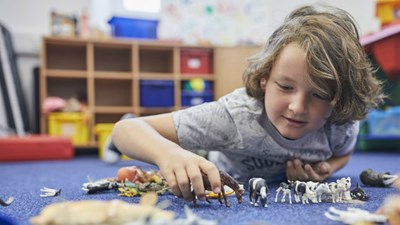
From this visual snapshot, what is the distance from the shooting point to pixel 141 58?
8.14ft

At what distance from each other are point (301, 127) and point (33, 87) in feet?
6.52

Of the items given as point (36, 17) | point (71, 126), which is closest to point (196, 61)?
point (71, 126)

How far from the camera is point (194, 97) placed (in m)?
2.33

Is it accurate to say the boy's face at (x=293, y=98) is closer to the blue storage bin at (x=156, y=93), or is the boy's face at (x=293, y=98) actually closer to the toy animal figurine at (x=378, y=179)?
the toy animal figurine at (x=378, y=179)

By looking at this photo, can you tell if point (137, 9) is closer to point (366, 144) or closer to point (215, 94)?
point (215, 94)

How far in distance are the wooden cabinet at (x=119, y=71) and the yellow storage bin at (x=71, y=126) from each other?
0.04 metres

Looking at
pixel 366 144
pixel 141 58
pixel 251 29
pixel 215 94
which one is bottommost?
pixel 366 144

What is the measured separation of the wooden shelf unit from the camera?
2195mm

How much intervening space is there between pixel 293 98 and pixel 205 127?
0.20 meters

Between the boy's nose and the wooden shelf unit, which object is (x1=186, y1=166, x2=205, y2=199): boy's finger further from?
the wooden shelf unit

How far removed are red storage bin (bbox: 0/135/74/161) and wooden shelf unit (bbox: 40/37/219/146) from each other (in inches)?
9.1

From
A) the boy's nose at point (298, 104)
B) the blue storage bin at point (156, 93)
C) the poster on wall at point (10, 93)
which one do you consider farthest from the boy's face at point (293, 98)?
the poster on wall at point (10, 93)

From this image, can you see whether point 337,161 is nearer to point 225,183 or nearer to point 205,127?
→ point 205,127

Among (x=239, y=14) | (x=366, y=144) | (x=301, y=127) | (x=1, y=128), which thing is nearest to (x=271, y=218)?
(x=301, y=127)
